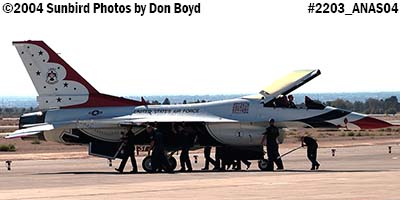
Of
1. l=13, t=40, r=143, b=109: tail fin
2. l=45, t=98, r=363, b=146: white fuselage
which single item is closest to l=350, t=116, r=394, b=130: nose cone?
l=45, t=98, r=363, b=146: white fuselage

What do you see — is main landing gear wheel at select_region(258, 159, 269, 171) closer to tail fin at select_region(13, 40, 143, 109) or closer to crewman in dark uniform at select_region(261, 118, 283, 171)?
crewman in dark uniform at select_region(261, 118, 283, 171)

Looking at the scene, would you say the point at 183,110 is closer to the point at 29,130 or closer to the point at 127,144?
the point at 127,144

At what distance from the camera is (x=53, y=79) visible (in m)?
36.1

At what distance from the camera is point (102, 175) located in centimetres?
3033

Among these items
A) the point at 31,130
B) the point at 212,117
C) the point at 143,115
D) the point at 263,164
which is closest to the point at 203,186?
the point at 263,164

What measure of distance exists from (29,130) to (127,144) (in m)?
3.64

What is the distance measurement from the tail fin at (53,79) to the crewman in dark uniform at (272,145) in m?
6.09

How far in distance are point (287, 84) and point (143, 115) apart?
4651 mm

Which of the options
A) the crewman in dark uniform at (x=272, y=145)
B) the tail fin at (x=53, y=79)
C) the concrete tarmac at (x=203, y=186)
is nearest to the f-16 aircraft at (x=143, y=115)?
the tail fin at (x=53, y=79)

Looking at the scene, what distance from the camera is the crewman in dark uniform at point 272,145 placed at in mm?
32344

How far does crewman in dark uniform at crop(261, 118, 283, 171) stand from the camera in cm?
3234

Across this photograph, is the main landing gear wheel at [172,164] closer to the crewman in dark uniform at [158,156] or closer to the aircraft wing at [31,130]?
the crewman in dark uniform at [158,156]

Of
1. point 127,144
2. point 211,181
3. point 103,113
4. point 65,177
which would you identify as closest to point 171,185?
point 211,181

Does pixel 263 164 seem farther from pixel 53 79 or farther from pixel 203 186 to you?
pixel 203 186
